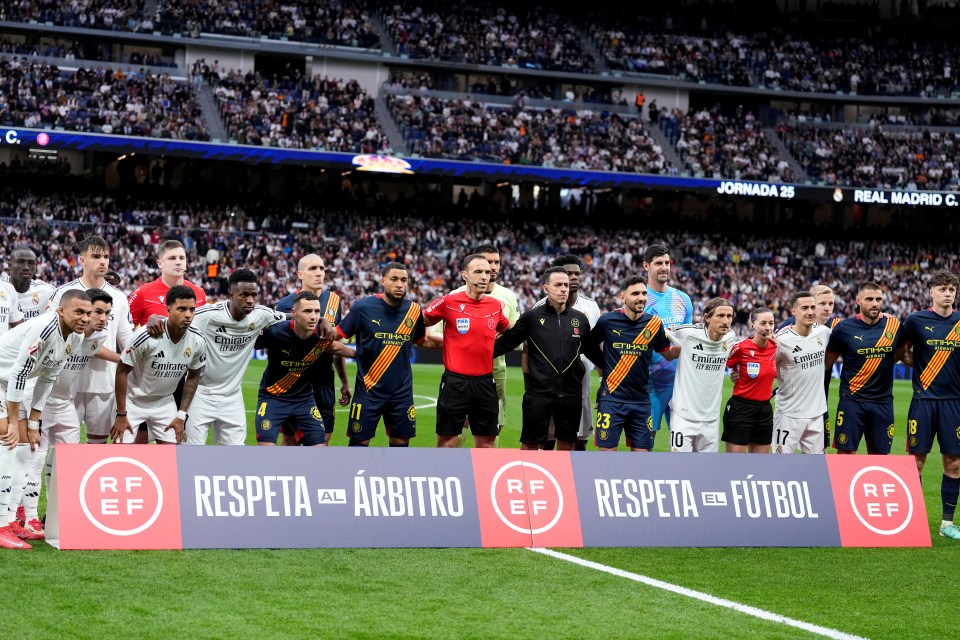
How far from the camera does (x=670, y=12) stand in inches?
2122

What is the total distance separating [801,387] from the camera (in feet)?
34.3

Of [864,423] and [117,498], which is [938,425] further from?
[117,498]

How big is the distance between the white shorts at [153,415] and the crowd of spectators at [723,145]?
38180 mm

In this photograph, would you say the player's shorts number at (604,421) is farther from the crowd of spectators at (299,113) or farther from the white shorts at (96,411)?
the crowd of spectators at (299,113)

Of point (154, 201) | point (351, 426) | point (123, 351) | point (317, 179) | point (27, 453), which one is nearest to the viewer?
point (27, 453)

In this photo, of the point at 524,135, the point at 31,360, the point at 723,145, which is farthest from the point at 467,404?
the point at 723,145

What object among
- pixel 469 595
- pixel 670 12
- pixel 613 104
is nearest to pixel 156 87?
pixel 613 104

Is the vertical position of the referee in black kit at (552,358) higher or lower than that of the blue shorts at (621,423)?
higher

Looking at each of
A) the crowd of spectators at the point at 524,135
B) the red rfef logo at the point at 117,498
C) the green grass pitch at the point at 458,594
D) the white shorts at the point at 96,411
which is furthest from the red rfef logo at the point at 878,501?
the crowd of spectators at the point at 524,135

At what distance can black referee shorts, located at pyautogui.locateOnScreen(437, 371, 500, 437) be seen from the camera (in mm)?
9688

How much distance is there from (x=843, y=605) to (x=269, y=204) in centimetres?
3664

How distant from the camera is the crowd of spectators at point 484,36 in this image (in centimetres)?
4722

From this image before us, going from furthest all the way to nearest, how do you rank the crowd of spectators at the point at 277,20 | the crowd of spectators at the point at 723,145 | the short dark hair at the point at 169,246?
the crowd of spectators at the point at 723,145
the crowd of spectators at the point at 277,20
the short dark hair at the point at 169,246

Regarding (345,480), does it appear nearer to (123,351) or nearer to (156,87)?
(123,351)
